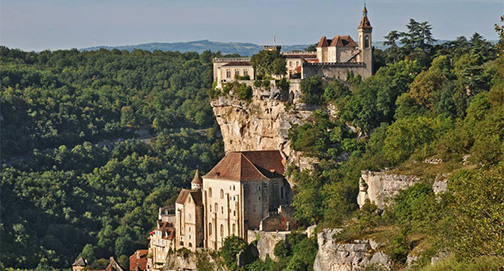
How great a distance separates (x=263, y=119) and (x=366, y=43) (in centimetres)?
1013

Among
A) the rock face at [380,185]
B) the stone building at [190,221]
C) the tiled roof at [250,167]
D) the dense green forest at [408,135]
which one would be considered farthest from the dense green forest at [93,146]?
the rock face at [380,185]

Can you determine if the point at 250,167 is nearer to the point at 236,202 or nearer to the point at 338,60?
the point at 236,202

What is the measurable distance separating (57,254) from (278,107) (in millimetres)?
37665

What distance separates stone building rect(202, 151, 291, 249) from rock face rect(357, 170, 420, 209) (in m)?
10.2

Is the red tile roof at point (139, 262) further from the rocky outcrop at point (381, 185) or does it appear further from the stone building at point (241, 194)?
the rocky outcrop at point (381, 185)

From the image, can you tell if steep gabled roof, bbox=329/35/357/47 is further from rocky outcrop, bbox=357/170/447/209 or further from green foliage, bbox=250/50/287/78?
rocky outcrop, bbox=357/170/447/209

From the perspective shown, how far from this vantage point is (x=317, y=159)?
→ 7975cm

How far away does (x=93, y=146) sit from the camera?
147750 mm

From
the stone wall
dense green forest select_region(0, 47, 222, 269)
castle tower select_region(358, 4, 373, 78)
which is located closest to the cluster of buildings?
castle tower select_region(358, 4, 373, 78)

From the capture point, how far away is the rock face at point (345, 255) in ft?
196

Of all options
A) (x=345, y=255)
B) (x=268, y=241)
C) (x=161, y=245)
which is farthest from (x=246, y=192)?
A: (x=345, y=255)

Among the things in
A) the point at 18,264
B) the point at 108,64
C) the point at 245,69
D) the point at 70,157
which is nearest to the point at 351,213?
the point at 245,69

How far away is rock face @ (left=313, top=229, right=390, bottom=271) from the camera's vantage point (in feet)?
196

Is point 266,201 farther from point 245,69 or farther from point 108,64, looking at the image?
point 108,64
